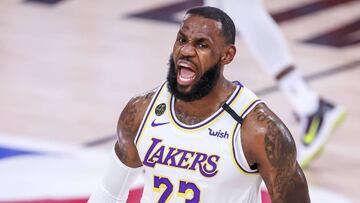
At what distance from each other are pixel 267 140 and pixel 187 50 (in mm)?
353

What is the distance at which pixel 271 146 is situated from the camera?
2629mm

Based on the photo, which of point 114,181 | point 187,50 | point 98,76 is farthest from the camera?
point 98,76

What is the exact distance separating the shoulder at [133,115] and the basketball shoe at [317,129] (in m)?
2.09

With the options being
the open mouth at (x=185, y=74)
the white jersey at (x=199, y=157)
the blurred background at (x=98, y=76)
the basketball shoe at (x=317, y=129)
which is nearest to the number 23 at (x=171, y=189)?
the white jersey at (x=199, y=157)

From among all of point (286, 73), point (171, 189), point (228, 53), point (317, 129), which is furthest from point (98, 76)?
point (228, 53)

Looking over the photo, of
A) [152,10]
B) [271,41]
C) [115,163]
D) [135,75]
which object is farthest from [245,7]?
[152,10]

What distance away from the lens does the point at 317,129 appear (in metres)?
4.87

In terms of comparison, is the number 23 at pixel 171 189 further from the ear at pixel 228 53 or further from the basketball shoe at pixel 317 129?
the basketball shoe at pixel 317 129

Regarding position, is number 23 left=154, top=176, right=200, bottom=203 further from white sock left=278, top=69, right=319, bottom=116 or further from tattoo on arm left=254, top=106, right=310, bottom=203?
white sock left=278, top=69, right=319, bottom=116

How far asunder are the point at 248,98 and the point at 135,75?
3287 millimetres

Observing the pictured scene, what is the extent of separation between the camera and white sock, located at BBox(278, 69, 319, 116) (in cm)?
492

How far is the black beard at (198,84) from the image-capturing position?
2.62 meters

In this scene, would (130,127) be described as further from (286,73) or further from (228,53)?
(286,73)

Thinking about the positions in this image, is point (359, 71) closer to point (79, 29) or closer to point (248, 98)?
point (79, 29)
